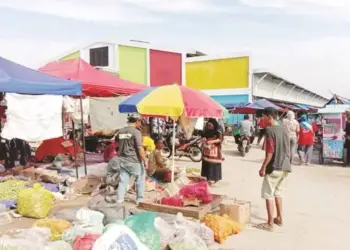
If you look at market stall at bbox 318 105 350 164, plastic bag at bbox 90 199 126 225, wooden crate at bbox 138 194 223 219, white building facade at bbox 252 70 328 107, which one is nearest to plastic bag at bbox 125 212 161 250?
plastic bag at bbox 90 199 126 225

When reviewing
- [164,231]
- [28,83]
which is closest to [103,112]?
[28,83]

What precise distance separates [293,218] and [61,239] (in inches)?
149

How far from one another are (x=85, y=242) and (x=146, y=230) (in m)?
0.72

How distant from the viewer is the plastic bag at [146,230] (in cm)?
439

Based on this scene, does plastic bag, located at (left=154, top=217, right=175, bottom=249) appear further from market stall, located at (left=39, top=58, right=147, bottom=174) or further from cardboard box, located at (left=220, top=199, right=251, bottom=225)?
market stall, located at (left=39, top=58, right=147, bottom=174)

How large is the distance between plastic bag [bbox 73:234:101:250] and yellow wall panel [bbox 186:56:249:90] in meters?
25.8

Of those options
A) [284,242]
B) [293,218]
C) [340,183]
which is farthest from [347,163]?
[284,242]

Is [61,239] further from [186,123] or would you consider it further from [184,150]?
[184,150]

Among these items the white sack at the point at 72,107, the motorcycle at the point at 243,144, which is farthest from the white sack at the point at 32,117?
the motorcycle at the point at 243,144

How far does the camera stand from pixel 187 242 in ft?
15.1

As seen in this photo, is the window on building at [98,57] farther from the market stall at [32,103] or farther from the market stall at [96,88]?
the market stall at [32,103]

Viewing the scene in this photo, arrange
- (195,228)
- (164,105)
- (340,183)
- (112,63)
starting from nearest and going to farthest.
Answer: (195,228) → (164,105) → (340,183) → (112,63)

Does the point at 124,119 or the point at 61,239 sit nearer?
the point at 61,239

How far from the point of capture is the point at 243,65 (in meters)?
28.9
